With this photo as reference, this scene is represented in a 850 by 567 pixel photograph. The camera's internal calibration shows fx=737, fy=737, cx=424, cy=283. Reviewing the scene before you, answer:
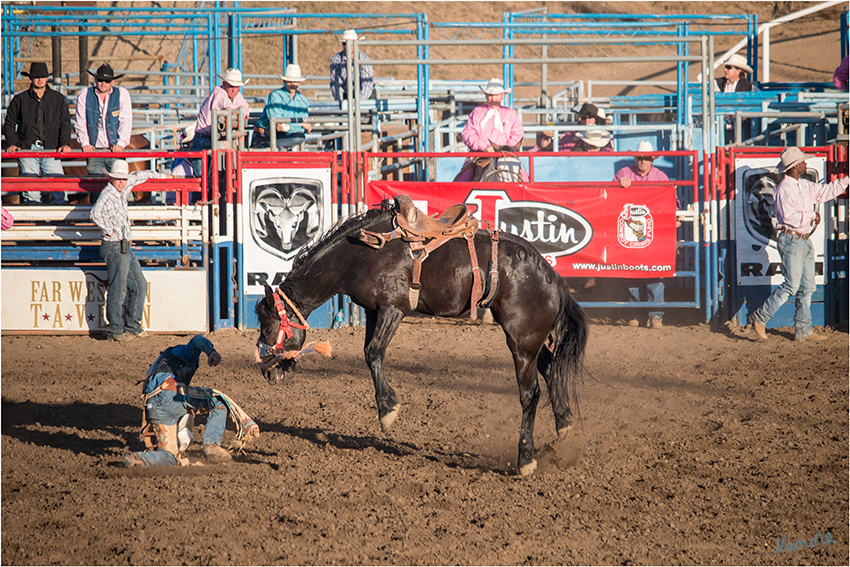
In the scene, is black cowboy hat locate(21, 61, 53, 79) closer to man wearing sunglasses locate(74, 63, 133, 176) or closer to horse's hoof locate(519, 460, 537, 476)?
man wearing sunglasses locate(74, 63, 133, 176)

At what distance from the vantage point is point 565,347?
528 cm

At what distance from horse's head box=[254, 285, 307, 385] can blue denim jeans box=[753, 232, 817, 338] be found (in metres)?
5.90

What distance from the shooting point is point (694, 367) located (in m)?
7.52

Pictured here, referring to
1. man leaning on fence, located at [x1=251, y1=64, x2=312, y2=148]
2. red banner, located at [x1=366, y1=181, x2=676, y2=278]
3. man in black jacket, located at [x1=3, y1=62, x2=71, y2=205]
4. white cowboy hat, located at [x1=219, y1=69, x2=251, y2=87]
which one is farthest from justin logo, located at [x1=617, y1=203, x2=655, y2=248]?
man in black jacket, located at [x1=3, y1=62, x2=71, y2=205]

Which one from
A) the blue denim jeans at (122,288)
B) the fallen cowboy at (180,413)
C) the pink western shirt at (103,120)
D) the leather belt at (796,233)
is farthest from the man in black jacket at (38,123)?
the leather belt at (796,233)

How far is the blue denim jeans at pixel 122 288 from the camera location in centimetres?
862

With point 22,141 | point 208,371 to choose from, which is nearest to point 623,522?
point 208,371

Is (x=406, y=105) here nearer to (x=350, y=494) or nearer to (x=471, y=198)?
(x=471, y=198)

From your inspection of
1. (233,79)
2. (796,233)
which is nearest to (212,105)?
(233,79)

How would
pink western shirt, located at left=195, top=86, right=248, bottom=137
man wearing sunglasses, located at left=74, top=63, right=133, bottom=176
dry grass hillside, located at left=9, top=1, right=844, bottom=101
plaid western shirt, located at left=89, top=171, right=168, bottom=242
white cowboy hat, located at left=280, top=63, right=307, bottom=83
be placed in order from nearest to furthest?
plaid western shirt, located at left=89, top=171, right=168, bottom=242 → man wearing sunglasses, located at left=74, top=63, right=133, bottom=176 → pink western shirt, located at left=195, top=86, right=248, bottom=137 → white cowboy hat, located at left=280, top=63, right=307, bottom=83 → dry grass hillside, located at left=9, top=1, right=844, bottom=101

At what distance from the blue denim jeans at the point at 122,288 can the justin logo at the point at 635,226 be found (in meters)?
5.81

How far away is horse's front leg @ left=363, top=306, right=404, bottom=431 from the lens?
475cm

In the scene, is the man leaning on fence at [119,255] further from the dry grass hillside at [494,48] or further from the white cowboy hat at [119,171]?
the dry grass hillside at [494,48]

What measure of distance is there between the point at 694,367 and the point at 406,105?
704cm
